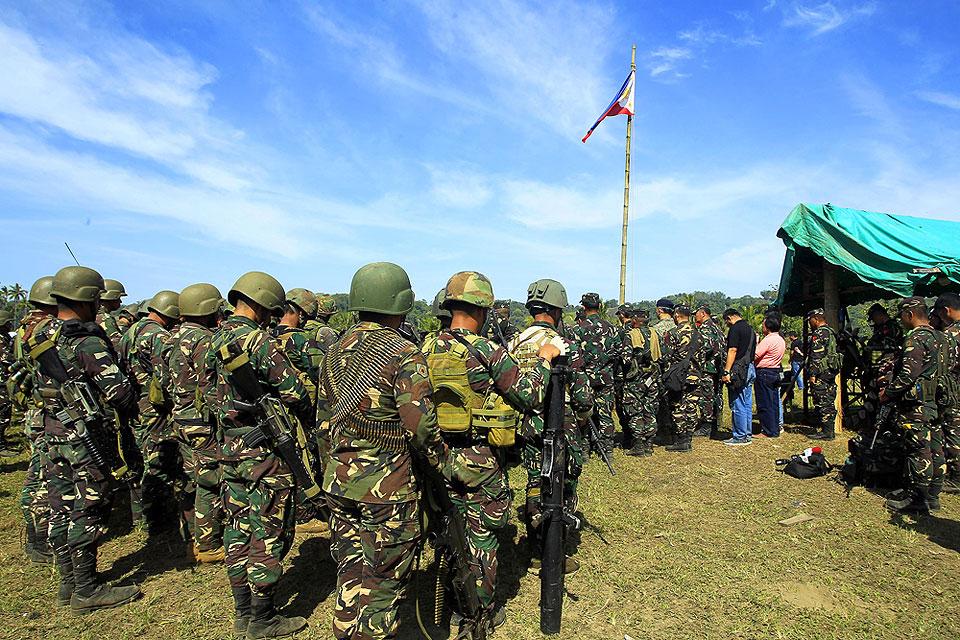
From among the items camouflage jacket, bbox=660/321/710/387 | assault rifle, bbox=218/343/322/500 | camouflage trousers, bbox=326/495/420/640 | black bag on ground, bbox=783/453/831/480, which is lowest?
black bag on ground, bbox=783/453/831/480

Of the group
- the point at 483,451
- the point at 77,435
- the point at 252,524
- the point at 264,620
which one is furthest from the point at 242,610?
the point at 483,451

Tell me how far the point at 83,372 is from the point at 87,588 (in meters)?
1.81

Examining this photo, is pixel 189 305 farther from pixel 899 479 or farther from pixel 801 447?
pixel 801 447

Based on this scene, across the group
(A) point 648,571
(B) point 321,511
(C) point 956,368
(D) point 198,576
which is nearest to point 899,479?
(C) point 956,368

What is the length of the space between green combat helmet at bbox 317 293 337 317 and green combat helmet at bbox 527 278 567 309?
12.3 feet

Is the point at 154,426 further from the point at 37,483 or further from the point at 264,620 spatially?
the point at 264,620

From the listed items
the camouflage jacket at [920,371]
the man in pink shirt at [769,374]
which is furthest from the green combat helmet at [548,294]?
the man in pink shirt at [769,374]

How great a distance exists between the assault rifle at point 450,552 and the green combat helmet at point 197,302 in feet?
9.82

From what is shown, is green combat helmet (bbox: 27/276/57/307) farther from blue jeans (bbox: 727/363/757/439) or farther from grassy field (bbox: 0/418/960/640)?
blue jeans (bbox: 727/363/757/439)

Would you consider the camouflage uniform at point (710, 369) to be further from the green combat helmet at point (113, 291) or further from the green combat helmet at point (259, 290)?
the green combat helmet at point (113, 291)

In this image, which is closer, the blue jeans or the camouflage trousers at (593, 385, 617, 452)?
the camouflage trousers at (593, 385, 617, 452)

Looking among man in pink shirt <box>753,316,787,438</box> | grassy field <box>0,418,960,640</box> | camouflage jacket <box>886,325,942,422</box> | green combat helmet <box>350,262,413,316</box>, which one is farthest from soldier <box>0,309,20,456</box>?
man in pink shirt <box>753,316,787,438</box>

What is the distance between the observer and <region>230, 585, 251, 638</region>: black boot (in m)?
4.11

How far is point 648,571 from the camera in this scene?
5.09 m
